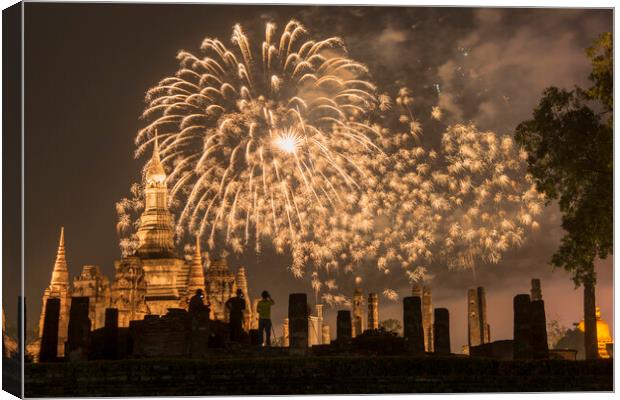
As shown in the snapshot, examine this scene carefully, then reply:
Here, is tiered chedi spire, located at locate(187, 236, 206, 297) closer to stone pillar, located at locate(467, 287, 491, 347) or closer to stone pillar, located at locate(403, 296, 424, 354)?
stone pillar, located at locate(467, 287, 491, 347)

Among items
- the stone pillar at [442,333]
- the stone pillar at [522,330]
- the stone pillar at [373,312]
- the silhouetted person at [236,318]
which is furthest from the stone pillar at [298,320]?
the stone pillar at [373,312]

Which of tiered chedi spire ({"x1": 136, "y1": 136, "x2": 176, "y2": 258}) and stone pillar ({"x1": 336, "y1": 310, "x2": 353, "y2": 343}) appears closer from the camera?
stone pillar ({"x1": 336, "y1": 310, "x2": 353, "y2": 343})

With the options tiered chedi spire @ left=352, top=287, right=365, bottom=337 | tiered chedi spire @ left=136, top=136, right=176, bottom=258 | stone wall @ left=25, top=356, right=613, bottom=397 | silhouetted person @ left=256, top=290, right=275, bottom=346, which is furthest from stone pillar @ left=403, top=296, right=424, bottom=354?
tiered chedi spire @ left=136, top=136, right=176, bottom=258

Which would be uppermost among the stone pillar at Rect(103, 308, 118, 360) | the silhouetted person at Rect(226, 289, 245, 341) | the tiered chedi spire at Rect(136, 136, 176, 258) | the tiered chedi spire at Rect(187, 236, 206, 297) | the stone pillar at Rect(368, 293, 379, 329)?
the tiered chedi spire at Rect(136, 136, 176, 258)

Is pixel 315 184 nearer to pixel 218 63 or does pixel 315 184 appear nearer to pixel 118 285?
pixel 218 63

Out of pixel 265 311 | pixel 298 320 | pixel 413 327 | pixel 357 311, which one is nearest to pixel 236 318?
pixel 298 320

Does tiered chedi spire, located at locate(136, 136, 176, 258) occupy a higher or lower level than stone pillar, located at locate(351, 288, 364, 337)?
higher

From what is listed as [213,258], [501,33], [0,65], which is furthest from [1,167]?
[213,258]
